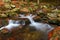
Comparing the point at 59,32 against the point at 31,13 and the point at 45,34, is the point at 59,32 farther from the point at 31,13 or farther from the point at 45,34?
the point at 31,13

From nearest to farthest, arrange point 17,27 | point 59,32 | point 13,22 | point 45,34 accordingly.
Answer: point 59,32 → point 45,34 → point 17,27 → point 13,22

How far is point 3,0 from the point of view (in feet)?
41.1

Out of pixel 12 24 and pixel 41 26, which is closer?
pixel 41 26

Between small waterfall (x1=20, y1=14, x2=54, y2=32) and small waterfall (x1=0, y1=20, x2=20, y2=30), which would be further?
small waterfall (x1=0, y1=20, x2=20, y2=30)

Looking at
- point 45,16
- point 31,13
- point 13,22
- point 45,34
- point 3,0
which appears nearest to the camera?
point 45,34

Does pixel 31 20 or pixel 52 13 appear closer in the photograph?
pixel 31 20

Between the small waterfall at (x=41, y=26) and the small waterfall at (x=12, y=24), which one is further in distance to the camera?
the small waterfall at (x=12, y=24)

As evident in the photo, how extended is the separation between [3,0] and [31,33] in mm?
6336

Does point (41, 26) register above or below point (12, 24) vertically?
below

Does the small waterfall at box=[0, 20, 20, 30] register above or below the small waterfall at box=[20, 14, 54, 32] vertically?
above

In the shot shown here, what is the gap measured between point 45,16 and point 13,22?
78.0 inches

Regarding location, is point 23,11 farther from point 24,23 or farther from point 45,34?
point 45,34

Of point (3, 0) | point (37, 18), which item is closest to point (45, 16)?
point (37, 18)

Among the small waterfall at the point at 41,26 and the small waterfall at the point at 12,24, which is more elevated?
the small waterfall at the point at 12,24
